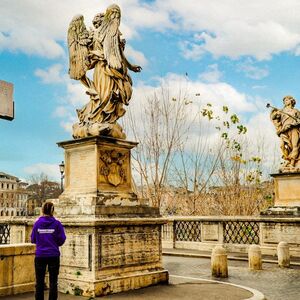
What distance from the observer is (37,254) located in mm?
8539

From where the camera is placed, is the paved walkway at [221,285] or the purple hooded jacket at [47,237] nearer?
the purple hooded jacket at [47,237]

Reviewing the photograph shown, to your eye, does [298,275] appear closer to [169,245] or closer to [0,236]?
[169,245]

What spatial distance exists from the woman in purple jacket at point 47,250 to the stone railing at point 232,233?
10881mm

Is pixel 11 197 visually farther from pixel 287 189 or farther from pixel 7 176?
pixel 287 189

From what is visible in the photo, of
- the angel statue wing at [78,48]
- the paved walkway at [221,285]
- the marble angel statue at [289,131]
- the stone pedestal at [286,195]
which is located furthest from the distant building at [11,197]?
the angel statue wing at [78,48]

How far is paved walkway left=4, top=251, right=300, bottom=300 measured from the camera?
990cm

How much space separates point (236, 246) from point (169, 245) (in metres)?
3.33

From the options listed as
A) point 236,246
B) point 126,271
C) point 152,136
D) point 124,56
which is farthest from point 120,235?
point 152,136

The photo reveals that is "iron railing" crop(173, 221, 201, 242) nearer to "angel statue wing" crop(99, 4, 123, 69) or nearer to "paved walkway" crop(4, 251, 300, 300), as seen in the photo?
"paved walkway" crop(4, 251, 300, 300)

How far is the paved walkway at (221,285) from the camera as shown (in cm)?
990

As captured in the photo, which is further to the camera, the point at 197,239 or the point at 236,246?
the point at 197,239

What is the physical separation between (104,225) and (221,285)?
3.17 metres

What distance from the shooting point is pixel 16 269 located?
10195mm

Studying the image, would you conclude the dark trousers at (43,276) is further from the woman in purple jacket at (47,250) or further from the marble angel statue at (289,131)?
the marble angel statue at (289,131)
